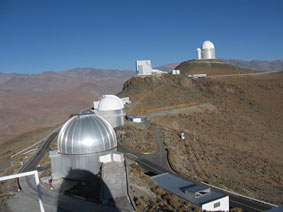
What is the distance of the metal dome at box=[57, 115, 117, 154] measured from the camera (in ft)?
64.1

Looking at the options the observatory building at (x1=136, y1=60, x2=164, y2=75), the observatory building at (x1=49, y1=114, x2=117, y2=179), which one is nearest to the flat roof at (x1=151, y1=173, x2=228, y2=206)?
the observatory building at (x1=49, y1=114, x2=117, y2=179)

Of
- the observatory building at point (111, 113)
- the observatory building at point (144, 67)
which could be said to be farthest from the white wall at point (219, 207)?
the observatory building at point (144, 67)

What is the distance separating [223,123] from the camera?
4788cm

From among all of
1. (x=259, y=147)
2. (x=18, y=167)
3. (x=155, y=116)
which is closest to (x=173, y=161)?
(x=18, y=167)

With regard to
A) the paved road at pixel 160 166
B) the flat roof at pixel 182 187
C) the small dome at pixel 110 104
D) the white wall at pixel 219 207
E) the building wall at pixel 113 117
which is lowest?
the paved road at pixel 160 166

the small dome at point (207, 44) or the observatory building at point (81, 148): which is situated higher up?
the small dome at point (207, 44)

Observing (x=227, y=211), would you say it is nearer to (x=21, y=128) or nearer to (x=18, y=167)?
(x=18, y=167)

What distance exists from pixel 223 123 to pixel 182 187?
32.6 meters

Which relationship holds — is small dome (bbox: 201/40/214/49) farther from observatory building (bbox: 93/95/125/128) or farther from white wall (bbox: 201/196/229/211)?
white wall (bbox: 201/196/229/211)

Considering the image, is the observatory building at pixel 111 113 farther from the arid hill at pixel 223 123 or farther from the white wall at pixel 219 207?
the white wall at pixel 219 207

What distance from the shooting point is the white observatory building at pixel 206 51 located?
88250mm

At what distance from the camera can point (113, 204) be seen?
15719 millimetres

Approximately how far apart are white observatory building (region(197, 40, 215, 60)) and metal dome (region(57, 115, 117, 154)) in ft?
242

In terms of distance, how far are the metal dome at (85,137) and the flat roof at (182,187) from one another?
425cm
